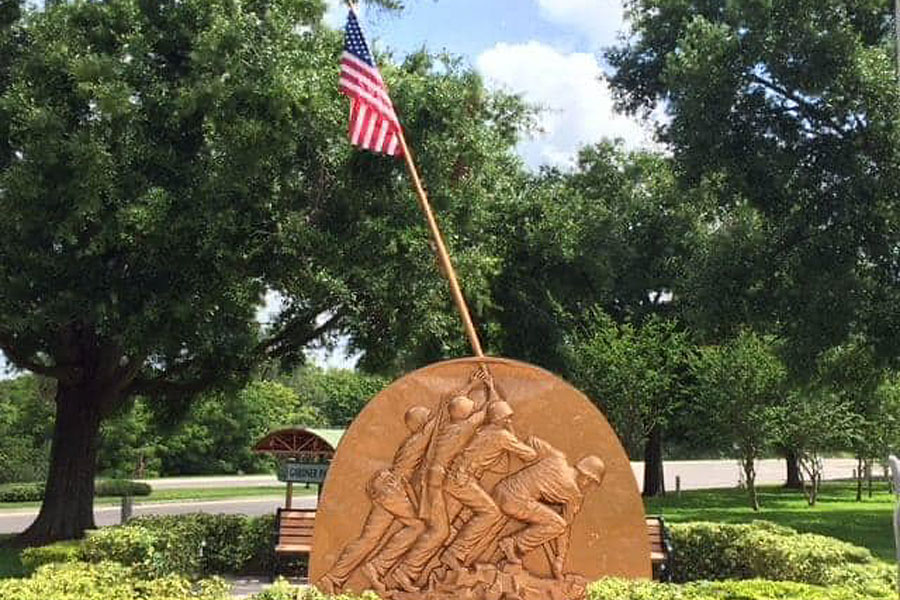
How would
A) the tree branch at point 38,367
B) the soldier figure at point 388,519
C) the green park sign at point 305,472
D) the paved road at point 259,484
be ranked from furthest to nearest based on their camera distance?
the paved road at point 259,484, the tree branch at point 38,367, the green park sign at point 305,472, the soldier figure at point 388,519

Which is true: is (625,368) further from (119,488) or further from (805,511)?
(119,488)

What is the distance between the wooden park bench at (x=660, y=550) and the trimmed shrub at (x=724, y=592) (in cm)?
230

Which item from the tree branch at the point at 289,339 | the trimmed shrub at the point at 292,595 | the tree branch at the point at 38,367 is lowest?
the trimmed shrub at the point at 292,595

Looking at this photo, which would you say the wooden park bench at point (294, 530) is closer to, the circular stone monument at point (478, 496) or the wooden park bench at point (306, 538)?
the wooden park bench at point (306, 538)

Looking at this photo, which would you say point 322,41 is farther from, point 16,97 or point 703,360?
point 703,360

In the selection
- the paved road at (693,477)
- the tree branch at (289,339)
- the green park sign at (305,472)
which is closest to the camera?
the green park sign at (305,472)

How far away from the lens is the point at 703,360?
969 inches

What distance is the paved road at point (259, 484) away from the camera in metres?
24.7

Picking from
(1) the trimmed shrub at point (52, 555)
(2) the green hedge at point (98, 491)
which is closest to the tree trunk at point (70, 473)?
(1) the trimmed shrub at point (52, 555)

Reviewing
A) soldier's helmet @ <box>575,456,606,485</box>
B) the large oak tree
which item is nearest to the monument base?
soldier's helmet @ <box>575,456,606,485</box>

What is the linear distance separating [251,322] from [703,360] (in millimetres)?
13550

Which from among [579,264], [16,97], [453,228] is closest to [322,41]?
[453,228]

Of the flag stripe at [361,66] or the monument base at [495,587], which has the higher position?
the flag stripe at [361,66]

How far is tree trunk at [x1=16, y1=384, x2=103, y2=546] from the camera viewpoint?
1566 cm
